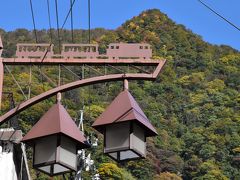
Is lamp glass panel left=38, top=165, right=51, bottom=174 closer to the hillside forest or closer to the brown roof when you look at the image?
the brown roof

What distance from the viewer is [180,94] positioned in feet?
294

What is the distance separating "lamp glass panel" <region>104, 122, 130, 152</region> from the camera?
14.0 ft

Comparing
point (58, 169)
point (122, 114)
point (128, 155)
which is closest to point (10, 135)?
point (58, 169)

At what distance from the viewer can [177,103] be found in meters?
85.9

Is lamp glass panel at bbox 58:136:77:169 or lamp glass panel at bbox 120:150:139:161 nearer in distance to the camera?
lamp glass panel at bbox 58:136:77:169

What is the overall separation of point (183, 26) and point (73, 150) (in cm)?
11174

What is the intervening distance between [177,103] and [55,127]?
82.1 m

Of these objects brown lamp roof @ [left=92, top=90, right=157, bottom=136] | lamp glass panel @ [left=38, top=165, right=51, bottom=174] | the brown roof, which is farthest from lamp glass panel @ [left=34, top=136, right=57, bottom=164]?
the brown roof

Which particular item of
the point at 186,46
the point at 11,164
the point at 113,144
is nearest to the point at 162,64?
the point at 113,144

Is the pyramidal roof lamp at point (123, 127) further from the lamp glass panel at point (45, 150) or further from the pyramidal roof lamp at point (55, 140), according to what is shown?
the lamp glass panel at point (45, 150)

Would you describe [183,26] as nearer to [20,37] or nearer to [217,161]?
[20,37]

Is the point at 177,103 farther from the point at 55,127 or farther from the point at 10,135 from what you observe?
the point at 55,127

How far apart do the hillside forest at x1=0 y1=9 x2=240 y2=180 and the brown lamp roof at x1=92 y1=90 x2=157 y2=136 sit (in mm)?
36044

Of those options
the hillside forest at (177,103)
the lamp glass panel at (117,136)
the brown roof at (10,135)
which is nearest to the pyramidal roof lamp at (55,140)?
the lamp glass panel at (117,136)
